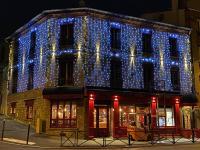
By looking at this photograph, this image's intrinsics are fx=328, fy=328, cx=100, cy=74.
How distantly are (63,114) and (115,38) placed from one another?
7.30 m

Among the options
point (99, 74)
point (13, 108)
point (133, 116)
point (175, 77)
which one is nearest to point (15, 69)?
point (13, 108)

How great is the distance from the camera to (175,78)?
28141 millimetres

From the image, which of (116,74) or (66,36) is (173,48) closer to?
(116,74)

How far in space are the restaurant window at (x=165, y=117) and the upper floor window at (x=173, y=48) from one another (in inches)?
185

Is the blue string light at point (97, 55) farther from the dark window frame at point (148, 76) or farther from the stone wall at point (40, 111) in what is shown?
the stone wall at point (40, 111)

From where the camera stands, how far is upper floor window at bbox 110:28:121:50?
25761 mm

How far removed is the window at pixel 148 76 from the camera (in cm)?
2659

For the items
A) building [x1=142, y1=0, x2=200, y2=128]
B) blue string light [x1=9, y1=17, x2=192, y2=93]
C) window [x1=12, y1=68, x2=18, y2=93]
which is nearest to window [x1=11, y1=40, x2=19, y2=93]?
window [x1=12, y1=68, x2=18, y2=93]

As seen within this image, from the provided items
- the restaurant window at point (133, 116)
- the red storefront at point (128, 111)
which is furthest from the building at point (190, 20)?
the restaurant window at point (133, 116)

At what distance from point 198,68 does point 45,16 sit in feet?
48.6

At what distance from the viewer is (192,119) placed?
28.6m

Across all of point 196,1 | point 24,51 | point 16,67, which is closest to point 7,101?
point 16,67

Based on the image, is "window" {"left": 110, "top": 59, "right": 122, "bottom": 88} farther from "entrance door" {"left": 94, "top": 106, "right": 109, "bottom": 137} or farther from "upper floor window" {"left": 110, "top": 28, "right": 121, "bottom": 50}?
"entrance door" {"left": 94, "top": 106, "right": 109, "bottom": 137}

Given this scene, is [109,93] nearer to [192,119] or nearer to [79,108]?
[79,108]
